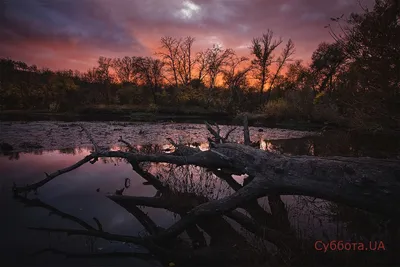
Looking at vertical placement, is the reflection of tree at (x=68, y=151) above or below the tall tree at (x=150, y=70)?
below

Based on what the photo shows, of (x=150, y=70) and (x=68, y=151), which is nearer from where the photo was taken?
(x=68, y=151)

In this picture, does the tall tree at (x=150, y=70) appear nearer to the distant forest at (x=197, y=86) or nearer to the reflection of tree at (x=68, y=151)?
the distant forest at (x=197, y=86)

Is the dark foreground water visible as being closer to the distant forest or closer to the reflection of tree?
the reflection of tree

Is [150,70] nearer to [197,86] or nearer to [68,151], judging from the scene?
[197,86]

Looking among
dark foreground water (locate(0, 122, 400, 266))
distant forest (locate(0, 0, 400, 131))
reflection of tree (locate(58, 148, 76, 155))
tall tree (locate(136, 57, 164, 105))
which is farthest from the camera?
tall tree (locate(136, 57, 164, 105))

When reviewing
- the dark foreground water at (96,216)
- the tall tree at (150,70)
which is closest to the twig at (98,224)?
the dark foreground water at (96,216)

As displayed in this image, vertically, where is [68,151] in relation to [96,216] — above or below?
above

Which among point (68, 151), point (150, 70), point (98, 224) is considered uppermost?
point (150, 70)

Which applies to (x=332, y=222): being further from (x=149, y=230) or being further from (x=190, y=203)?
(x=149, y=230)

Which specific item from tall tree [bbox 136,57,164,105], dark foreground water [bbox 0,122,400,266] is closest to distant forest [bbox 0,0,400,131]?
tall tree [bbox 136,57,164,105]

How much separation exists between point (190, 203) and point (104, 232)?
1504 mm

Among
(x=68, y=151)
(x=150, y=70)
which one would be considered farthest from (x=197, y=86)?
(x=68, y=151)

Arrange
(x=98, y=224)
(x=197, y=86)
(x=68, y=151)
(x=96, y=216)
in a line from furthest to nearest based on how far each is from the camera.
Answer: (x=197, y=86) → (x=68, y=151) → (x=96, y=216) → (x=98, y=224)

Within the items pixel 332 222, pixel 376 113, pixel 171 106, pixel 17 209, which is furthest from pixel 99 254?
pixel 171 106
